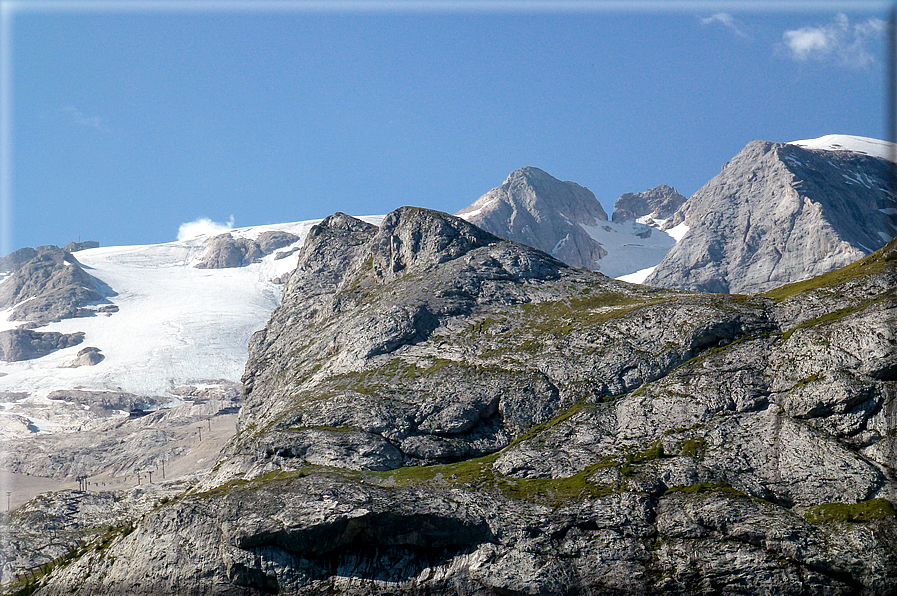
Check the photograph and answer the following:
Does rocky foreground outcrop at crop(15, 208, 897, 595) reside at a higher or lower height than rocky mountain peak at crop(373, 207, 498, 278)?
lower

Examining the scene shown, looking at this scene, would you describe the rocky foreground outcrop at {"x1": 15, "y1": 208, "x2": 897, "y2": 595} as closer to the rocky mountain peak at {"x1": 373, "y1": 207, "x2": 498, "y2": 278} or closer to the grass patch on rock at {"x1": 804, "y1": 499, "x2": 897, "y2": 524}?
the grass patch on rock at {"x1": 804, "y1": 499, "x2": 897, "y2": 524}

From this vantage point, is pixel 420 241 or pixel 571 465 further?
pixel 420 241

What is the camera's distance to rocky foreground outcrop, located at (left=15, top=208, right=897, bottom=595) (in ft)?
170

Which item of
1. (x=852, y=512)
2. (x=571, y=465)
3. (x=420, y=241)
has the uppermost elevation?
(x=420, y=241)

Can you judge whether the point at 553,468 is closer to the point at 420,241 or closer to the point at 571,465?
the point at 571,465

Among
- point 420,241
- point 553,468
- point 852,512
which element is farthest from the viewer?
point 420,241

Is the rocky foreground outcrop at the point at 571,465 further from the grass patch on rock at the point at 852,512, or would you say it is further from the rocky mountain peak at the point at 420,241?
the rocky mountain peak at the point at 420,241

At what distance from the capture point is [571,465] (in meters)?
60.9

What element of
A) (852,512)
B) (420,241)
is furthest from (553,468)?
(420,241)

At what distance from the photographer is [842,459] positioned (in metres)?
54.7

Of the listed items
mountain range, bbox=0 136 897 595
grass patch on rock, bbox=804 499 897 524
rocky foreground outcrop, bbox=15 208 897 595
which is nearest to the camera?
grass patch on rock, bbox=804 499 897 524

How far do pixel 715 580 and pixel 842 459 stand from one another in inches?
523

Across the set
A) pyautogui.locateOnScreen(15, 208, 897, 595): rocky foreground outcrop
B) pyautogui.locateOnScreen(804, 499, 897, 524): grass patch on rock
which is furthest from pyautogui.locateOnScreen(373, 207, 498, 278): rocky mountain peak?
pyautogui.locateOnScreen(804, 499, 897, 524): grass patch on rock

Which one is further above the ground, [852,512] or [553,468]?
[553,468]
